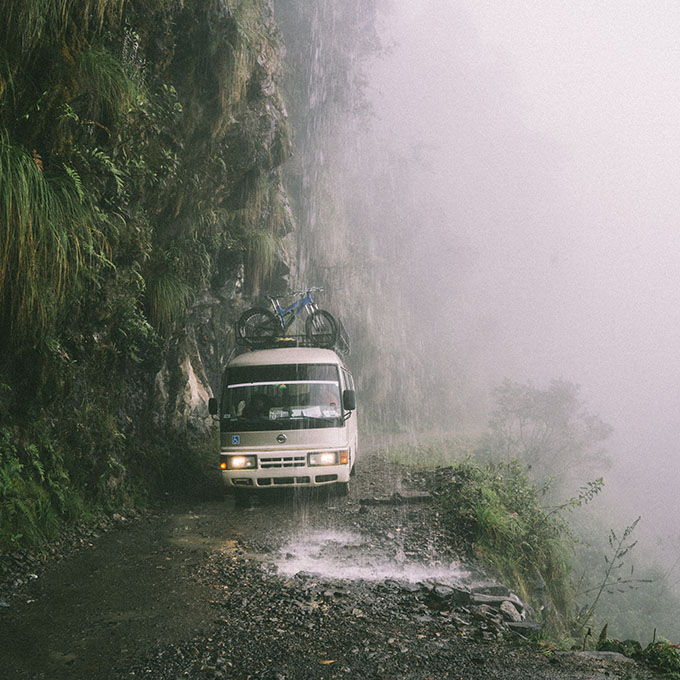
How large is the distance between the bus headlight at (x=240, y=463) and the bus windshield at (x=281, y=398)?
0.42 metres

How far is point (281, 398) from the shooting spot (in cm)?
865

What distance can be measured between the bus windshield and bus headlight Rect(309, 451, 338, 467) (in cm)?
42

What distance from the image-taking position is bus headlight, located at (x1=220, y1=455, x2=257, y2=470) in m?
8.23

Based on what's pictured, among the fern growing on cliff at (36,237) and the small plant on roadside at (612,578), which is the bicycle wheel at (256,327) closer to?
the fern growing on cliff at (36,237)

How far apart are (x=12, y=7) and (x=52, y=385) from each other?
415 centimetres

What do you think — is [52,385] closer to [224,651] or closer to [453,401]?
[224,651]

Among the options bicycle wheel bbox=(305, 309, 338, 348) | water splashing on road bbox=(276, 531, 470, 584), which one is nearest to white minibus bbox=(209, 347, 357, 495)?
water splashing on road bbox=(276, 531, 470, 584)

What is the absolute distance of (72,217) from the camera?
19.9ft

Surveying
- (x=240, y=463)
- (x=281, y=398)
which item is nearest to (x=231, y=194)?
(x=281, y=398)

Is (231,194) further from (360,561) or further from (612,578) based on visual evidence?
(612,578)

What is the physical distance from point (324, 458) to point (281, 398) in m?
1.16

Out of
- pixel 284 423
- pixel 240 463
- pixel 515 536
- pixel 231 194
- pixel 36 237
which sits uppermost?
pixel 231 194

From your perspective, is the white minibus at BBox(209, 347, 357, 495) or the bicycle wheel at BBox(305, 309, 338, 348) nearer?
the white minibus at BBox(209, 347, 357, 495)

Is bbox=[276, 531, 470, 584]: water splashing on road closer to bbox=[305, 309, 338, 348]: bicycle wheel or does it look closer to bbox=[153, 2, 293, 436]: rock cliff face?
bbox=[153, 2, 293, 436]: rock cliff face
